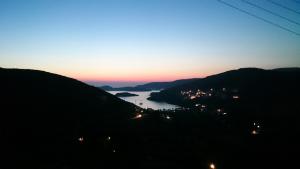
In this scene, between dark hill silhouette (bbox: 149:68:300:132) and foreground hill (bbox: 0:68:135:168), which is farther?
dark hill silhouette (bbox: 149:68:300:132)

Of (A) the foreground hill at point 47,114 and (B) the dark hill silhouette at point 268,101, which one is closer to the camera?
(A) the foreground hill at point 47,114

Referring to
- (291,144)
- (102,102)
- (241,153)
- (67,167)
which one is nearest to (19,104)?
(102,102)

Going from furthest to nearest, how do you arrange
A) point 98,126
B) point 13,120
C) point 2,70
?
1. point 2,70
2. point 98,126
3. point 13,120

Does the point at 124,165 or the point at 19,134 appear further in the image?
the point at 19,134

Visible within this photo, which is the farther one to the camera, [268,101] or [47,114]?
[268,101]

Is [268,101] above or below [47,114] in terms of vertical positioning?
above

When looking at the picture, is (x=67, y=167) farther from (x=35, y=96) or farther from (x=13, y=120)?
(x=35, y=96)

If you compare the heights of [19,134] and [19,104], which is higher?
[19,104]

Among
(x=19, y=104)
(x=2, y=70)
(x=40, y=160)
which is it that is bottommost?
(x=40, y=160)
